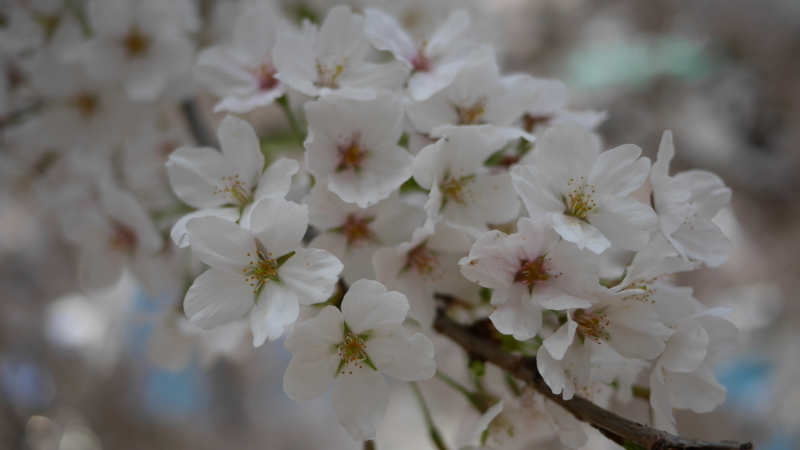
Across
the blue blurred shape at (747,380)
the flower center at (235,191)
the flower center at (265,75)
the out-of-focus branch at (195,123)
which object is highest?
the flower center at (265,75)

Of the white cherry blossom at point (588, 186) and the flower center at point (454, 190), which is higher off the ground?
the white cherry blossom at point (588, 186)

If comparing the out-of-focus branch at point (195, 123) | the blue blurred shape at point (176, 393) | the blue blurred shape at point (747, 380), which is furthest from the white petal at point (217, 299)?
the blue blurred shape at point (747, 380)

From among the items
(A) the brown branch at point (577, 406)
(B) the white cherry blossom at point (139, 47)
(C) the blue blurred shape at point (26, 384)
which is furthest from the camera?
(C) the blue blurred shape at point (26, 384)

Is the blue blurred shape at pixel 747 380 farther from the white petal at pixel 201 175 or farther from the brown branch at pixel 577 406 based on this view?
the white petal at pixel 201 175

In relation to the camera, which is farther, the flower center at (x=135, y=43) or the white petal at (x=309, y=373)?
the flower center at (x=135, y=43)

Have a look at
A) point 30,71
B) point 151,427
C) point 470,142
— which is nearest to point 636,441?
point 470,142

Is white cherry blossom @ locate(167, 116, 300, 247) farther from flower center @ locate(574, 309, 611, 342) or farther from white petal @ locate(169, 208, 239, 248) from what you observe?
flower center @ locate(574, 309, 611, 342)

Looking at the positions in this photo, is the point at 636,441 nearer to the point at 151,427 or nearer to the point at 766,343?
the point at 151,427
